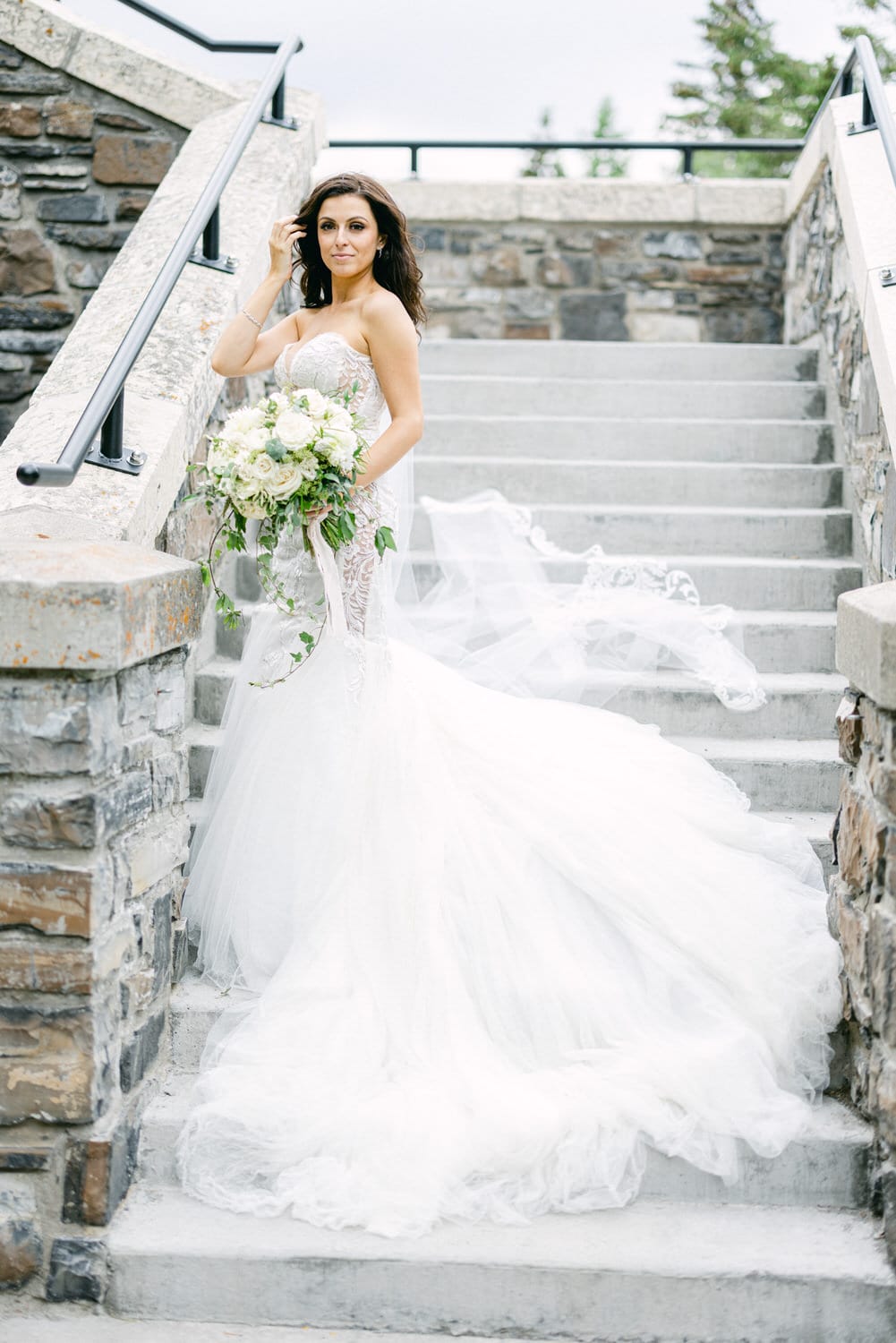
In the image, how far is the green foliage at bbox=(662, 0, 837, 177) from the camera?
18.1m

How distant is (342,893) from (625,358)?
404cm

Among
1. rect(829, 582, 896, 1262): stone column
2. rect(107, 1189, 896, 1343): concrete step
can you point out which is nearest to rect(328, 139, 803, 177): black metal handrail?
rect(829, 582, 896, 1262): stone column

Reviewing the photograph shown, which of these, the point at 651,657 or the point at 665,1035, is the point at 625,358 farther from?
the point at 665,1035

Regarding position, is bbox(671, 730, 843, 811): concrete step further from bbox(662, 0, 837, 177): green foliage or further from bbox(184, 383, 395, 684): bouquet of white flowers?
bbox(662, 0, 837, 177): green foliage

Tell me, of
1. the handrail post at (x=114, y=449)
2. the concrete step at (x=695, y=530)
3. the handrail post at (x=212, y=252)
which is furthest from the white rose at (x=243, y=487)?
the concrete step at (x=695, y=530)

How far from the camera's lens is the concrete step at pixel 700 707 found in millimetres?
4070

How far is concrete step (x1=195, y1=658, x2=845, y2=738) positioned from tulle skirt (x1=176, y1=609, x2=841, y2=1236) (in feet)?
1.59

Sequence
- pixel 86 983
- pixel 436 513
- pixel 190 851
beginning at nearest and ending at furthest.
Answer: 1. pixel 86 983
2. pixel 190 851
3. pixel 436 513

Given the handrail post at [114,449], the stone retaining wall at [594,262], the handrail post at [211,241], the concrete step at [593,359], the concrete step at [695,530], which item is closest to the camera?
the handrail post at [114,449]

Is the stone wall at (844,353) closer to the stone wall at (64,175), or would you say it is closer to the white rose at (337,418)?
the white rose at (337,418)

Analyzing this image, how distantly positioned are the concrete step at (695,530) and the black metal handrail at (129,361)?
1494mm

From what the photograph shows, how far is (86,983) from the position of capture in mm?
2652

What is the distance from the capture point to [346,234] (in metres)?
3.44

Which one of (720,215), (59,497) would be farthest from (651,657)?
(720,215)
